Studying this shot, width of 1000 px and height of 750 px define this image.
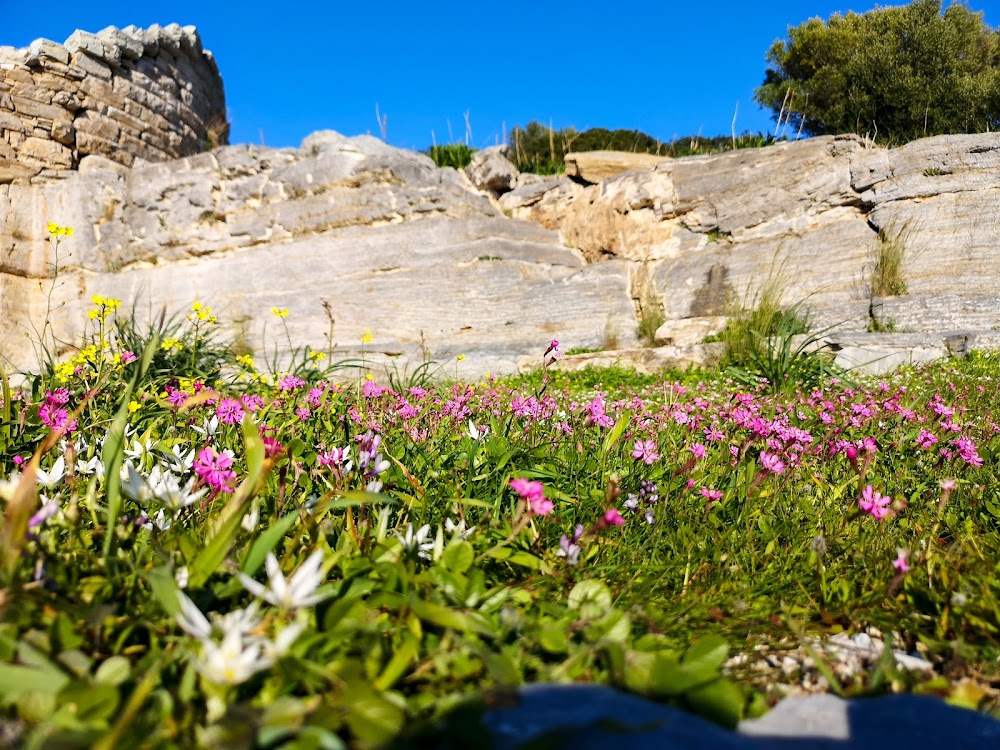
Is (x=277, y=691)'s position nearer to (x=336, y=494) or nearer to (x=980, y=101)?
(x=336, y=494)

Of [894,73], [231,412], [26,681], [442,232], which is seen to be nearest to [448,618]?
[26,681]

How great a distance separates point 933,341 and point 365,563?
8.00 metres

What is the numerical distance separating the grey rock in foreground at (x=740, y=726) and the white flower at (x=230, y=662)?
1.10ft

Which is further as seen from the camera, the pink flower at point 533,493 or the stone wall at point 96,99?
the stone wall at point 96,99

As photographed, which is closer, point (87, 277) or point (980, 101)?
point (87, 277)

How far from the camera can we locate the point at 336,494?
1.46 meters

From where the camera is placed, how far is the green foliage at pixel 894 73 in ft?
50.3

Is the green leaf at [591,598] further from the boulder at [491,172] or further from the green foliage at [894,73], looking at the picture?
the green foliage at [894,73]

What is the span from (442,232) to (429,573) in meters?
9.47

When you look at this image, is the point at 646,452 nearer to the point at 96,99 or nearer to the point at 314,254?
the point at 314,254

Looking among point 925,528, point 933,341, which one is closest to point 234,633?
point 925,528

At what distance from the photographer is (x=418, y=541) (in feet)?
4.38

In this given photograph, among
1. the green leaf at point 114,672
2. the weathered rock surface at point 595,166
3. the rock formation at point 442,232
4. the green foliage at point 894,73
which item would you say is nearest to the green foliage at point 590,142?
the green foliage at point 894,73

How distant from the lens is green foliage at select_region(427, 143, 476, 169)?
12.5 m
